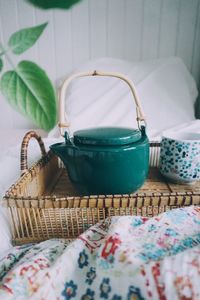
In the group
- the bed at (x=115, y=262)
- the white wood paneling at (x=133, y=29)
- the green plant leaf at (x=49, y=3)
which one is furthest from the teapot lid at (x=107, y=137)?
the white wood paneling at (x=133, y=29)

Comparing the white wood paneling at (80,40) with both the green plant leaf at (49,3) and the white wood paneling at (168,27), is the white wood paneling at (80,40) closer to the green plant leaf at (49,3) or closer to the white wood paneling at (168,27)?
the green plant leaf at (49,3)

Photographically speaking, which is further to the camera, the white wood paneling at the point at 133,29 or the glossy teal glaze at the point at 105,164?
the white wood paneling at the point at 133,29

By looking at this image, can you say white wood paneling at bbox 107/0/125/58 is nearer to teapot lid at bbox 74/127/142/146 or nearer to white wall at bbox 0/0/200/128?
white wall at bbox 0/0/200/128

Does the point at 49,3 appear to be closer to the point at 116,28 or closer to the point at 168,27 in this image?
the point at 116,28

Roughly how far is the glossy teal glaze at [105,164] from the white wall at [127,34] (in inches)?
16.1

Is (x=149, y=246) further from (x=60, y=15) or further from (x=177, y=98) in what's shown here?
(x=177, y=98)

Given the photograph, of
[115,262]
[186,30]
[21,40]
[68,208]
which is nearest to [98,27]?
[186,30]

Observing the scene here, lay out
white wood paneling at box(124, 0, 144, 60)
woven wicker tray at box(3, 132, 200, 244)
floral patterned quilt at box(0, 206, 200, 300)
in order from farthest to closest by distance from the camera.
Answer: white wood paneling at box(124, 0, 144, 60) < woven wicker tray at box(3, 132, 200, 244) < floral patterned quilt at box(0, 206, 200, 300)

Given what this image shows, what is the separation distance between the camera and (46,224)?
1.34 feet

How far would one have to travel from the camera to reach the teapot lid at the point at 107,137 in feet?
1.39

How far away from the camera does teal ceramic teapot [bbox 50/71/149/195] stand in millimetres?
419

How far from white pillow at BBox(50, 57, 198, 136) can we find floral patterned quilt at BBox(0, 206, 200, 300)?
51cm

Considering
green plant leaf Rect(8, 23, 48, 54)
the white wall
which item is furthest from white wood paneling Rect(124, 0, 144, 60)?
green plant leaf Rect(8, 23, 48, 54)

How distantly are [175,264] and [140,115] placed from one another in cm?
35
